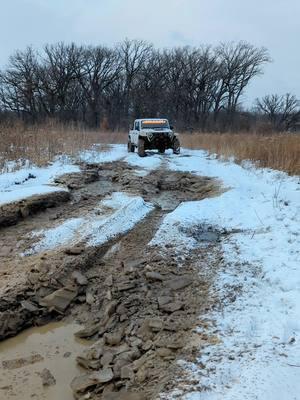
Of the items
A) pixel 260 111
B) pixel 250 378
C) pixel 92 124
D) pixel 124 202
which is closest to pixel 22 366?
pixel 250 378

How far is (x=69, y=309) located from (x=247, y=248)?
2.40 m

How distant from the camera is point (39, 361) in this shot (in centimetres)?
427

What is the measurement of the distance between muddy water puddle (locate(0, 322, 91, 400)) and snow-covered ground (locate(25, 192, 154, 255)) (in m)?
1.89

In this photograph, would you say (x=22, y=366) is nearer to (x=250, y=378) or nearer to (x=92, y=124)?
(x=250, y=378)

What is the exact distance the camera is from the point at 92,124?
61.8 metres

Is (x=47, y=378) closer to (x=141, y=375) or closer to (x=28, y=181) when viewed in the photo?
Result: (x=141, y=375)

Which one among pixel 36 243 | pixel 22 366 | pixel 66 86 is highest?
pixel 66 86

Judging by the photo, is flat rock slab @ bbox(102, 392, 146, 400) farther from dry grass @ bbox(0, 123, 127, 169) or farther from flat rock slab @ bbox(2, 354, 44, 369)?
dry grass @ bbox(0, 123, 127, 169)

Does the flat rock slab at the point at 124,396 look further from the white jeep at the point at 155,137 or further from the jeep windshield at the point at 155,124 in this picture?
the jeep windshield at the point at 155,124

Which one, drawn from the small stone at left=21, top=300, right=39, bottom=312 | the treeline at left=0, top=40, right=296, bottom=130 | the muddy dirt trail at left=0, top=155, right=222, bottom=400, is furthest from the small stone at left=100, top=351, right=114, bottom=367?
the treeline at left=0, top=40, right=296, bottom=130

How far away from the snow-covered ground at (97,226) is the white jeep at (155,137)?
11.2 meters

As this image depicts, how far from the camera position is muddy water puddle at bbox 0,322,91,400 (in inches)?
147

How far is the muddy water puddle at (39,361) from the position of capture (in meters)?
3.74

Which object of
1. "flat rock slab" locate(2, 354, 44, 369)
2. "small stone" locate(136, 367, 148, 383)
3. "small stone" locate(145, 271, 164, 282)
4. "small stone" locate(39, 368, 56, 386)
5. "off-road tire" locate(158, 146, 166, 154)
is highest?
"off-road tire" locate(158, 146, 166, 154)
